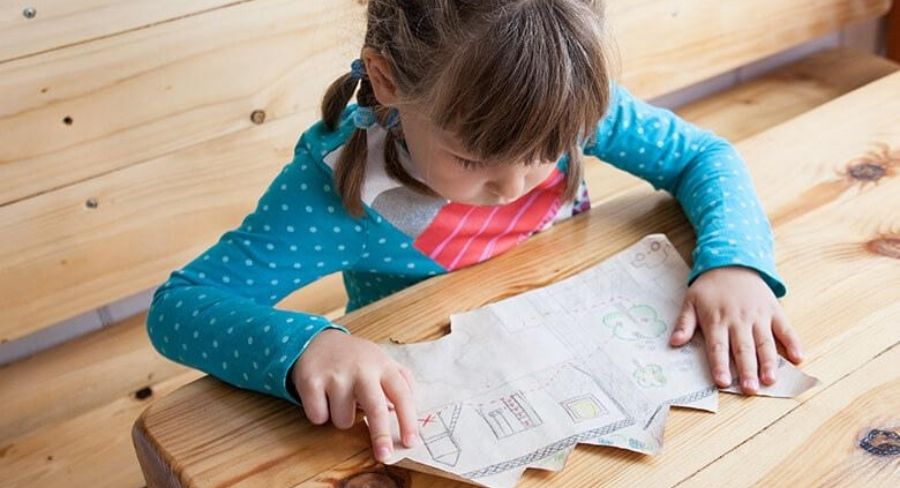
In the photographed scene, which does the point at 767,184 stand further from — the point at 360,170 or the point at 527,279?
A: the point at 360,170

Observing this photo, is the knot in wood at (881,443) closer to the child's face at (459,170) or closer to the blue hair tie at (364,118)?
the child's face at (459,170)

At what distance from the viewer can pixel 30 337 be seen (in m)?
1.42

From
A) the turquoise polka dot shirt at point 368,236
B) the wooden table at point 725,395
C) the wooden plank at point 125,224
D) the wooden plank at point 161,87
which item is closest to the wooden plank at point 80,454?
the wooden plank at point 125,224

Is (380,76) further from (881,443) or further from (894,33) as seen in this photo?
(894,33)

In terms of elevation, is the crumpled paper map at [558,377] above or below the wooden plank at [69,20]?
below

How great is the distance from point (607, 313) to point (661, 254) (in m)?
0.10

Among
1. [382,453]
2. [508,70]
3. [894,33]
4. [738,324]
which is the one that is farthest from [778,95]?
[382,453]

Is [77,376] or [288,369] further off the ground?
[288,369]

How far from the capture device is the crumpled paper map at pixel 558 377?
0.69 metres

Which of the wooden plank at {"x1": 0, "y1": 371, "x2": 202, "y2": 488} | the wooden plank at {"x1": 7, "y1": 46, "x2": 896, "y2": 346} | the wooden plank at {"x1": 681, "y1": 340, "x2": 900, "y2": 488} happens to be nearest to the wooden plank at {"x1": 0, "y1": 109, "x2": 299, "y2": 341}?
the wooden plank at {"x1": 7, "y1": 46, "x2": 896, "y2": 346}

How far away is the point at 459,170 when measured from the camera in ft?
2.71

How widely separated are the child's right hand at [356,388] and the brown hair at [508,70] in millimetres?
170

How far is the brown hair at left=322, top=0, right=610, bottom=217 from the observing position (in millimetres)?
721

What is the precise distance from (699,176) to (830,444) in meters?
0.34
